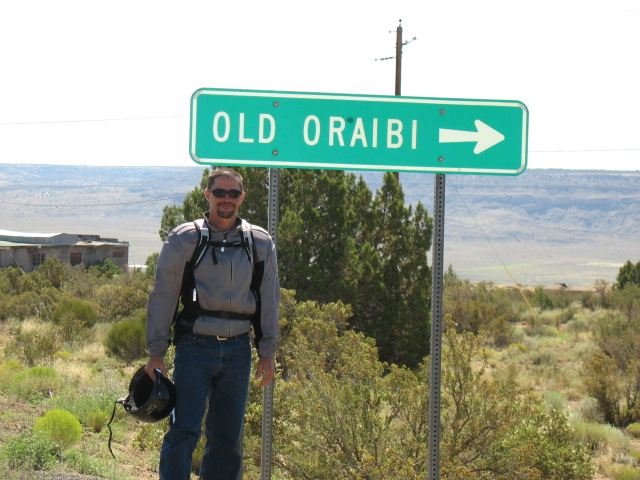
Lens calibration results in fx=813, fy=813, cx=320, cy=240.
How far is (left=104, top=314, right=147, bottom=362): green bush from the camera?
16.3 metres

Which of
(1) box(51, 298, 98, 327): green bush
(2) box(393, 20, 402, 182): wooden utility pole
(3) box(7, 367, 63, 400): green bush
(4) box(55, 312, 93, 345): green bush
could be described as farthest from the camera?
(2) box(393, 20, 402, 182): wooden utility pole

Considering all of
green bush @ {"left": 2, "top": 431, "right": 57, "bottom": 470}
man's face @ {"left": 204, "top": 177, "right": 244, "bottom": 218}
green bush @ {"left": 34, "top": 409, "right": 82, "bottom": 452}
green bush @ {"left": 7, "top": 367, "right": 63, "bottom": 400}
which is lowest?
green bush @ {"left": 7, "top": 367, "right": 63, "bottom": 400}

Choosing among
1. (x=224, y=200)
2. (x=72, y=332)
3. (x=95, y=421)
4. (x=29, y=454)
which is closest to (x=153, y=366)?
(x=224, y=200)

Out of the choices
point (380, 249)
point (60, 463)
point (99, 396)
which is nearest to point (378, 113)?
point (60, 463)

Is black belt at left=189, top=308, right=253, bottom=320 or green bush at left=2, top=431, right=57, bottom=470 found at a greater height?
black belt at left=189, top=308, right=253, bottom=320

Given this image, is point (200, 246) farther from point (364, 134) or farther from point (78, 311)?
point (78, 311)

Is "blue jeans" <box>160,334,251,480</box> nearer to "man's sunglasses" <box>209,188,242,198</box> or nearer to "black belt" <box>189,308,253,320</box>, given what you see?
"black belt" <box>189,308,253,320</box>

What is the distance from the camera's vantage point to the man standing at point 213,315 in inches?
149

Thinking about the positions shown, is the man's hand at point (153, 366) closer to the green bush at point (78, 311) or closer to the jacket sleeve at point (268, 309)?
the jacket sleeve at point (268, 309)

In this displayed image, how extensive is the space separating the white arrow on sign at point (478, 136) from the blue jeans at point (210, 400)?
4.61 feet

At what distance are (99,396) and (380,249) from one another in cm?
818

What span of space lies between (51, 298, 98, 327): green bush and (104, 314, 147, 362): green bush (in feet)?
10.8

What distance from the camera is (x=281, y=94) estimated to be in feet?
13.3

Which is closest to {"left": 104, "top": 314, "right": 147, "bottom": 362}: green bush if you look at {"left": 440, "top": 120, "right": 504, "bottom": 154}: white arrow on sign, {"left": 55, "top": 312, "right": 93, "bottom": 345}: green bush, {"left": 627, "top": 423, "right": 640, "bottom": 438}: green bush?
{"left": 55, "top": 312, "right": 93, "bottom": 345}: green bush
